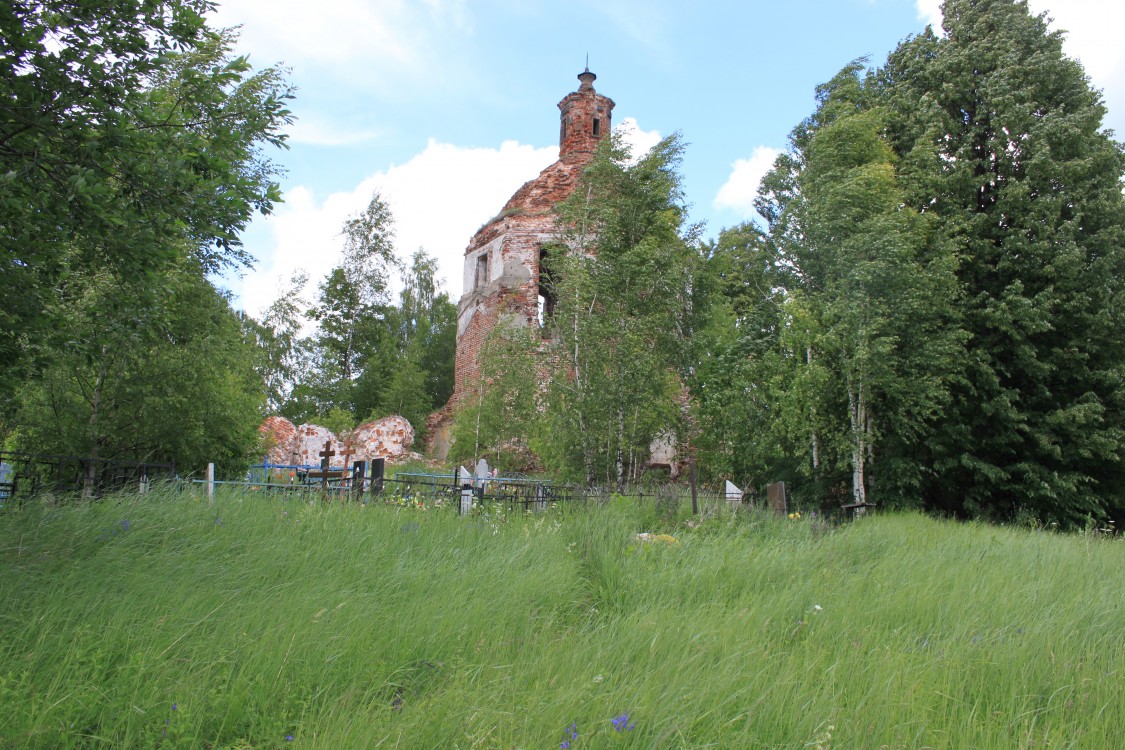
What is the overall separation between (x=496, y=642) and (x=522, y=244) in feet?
69.8

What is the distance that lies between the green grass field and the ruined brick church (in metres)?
17.8

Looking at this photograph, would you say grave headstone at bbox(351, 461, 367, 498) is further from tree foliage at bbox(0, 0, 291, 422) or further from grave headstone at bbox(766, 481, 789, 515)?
grave headstone at bbox(766, 481, 789, 515)

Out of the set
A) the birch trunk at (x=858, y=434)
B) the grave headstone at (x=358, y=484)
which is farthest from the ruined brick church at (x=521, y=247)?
the grave headstone at (x=358, y=484)

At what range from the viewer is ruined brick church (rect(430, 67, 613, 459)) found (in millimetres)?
24656

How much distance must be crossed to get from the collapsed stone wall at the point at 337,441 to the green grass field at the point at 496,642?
680 inches

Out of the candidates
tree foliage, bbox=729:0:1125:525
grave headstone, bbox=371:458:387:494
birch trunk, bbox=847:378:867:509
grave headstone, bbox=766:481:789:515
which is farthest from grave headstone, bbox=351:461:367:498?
birch trunk, bbox=847:378:867:509

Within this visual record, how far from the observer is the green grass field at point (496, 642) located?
11.3ft

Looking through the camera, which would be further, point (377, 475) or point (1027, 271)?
point (1027, 271)

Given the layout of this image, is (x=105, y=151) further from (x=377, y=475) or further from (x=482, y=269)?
(x=482, y=269)

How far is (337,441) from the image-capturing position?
24.9 metres

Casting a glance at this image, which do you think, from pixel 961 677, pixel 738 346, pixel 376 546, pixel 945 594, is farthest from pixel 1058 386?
pixel 376 546

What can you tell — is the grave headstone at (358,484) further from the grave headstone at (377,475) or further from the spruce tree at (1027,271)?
the spruce tree at (1027,271)

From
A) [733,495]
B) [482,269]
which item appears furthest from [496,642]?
[482,269]

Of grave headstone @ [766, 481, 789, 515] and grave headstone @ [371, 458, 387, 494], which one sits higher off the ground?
grave headstone @ [371, 458, 387, 494]
